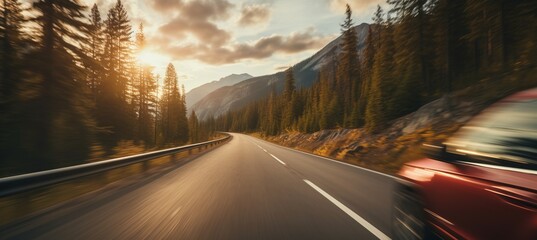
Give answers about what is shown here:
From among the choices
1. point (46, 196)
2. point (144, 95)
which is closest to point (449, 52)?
point (46, 196)

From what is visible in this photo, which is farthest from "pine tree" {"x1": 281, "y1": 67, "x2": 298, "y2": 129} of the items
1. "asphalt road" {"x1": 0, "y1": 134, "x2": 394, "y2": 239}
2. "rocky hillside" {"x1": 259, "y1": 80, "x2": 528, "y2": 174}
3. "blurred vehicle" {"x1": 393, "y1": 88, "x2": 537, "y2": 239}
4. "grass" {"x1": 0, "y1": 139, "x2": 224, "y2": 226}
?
→ "blurred vehicle" {"x1": 393, "y1": 88, "x2": 537, "y2": 239}

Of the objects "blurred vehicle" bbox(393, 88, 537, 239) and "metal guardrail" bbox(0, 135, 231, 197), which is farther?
"metal guardrail" bbox(0, 135, 231, 197)

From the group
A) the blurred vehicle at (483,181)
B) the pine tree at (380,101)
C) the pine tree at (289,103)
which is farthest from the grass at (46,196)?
the pine tree at (289,103)

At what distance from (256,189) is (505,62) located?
83.4 ft

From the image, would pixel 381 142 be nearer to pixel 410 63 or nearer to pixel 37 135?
pixel 410 63

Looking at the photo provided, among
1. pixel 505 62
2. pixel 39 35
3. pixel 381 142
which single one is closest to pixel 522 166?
pixel 39 35

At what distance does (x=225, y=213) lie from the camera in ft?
20.4

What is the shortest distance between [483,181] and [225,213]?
4.43m

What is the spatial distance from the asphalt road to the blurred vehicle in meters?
1.24

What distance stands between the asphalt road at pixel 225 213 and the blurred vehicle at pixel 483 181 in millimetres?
1239

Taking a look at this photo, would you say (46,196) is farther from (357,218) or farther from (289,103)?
(289,103)

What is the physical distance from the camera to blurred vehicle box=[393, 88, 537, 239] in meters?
2.30

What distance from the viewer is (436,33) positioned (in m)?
37.1

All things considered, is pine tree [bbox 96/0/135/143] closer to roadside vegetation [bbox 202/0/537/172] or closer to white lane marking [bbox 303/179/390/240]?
roadside vegetation [bbox 202/0/537/172]
